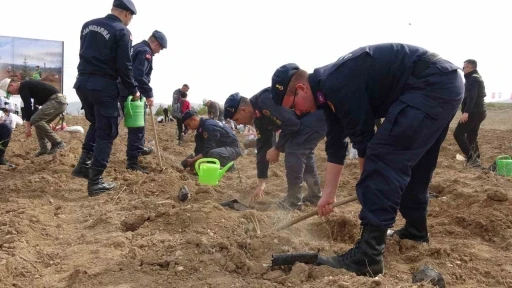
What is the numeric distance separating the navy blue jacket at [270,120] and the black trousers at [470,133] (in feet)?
14.5

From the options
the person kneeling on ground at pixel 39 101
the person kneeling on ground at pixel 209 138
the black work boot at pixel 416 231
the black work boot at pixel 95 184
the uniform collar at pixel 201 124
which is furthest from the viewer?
the uniform collar at pixel 201 124

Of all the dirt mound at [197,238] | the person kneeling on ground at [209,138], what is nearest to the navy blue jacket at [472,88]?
the dirt mound at [197,238]

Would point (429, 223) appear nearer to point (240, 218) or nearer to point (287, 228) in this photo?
point (287, 228)

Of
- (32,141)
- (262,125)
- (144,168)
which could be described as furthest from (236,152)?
(32,141)

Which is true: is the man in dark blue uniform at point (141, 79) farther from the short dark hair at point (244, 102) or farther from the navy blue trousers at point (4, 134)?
the navy blue trousers at point (4, 134)

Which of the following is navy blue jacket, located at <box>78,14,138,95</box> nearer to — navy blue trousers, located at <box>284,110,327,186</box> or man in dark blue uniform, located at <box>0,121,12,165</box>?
navy blue trousers, located at <box>284,110,327,186</box>

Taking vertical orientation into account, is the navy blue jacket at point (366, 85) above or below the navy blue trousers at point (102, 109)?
above

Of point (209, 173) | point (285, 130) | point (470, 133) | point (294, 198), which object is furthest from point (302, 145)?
point (470, 133)

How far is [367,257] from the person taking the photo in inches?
111

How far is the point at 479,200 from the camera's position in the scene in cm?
491

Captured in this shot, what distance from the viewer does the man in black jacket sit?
8.07m

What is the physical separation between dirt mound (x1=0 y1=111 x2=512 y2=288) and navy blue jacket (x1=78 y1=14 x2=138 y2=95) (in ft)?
4.30

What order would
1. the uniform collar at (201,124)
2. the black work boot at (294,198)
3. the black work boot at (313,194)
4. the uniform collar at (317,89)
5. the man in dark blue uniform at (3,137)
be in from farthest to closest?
the uniform collar at (201,124), the man in dark blue uniform at (3,137), the black work boot at (313,194), the black work boot at (294,198), the uniform collar at (317,89)

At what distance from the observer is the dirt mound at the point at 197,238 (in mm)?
2826
